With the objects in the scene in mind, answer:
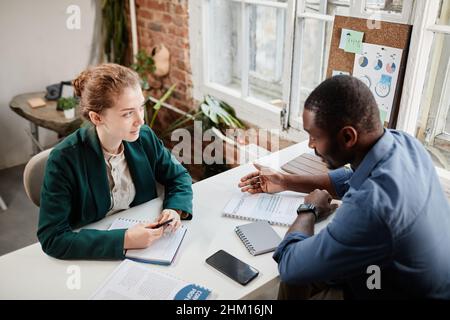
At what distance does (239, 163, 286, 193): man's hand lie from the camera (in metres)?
1.76

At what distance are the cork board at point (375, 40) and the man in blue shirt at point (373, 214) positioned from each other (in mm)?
812

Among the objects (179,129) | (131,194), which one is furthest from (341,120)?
(179,129)

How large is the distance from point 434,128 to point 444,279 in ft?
3.74

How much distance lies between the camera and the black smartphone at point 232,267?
130cm

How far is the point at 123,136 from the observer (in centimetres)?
157

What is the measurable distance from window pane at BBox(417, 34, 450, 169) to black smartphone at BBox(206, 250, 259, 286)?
50.9 inches

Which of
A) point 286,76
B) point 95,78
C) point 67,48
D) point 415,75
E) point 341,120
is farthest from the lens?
point 67,48

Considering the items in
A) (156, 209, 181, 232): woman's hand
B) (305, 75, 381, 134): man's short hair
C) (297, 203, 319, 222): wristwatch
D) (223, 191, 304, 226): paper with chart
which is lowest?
(223, 191, 304, 226): paper with chart

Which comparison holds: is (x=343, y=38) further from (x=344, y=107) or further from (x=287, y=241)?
(x=287, y=241)

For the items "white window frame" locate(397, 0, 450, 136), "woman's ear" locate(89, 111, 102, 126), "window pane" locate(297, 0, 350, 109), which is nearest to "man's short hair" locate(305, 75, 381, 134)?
"woman's ear" locate(89, 111, 102, 126)

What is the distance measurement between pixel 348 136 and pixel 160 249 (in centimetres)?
69

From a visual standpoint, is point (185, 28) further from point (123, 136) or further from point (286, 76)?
point (123, 136)

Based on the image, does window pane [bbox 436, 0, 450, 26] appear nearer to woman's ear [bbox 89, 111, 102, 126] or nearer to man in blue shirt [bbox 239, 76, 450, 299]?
man in blue shirt [bbox 239, 76, 450, 299]

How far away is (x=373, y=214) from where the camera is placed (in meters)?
1.09
